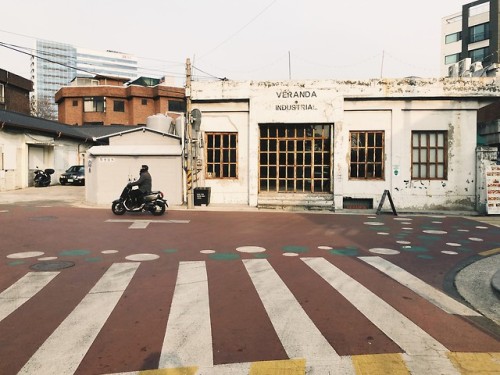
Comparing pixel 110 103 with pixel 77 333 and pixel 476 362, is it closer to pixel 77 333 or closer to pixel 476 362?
pixel 77 333

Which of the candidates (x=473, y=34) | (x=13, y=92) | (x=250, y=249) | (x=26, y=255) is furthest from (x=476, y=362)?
(x=473, y=34)

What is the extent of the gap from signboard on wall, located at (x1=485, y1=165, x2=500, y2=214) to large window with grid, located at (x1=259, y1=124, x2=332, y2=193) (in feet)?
21.1

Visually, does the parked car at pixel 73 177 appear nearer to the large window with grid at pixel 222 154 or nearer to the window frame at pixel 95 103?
the large window with grid at pixel 222 154

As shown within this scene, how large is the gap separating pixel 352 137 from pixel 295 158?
2.74 metres

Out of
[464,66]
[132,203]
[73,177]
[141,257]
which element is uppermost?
[464,66]

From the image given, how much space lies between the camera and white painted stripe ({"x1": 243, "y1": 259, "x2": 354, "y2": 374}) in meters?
3.67

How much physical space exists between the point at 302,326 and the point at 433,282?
305 cm

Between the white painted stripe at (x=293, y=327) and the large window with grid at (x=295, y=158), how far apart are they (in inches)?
482

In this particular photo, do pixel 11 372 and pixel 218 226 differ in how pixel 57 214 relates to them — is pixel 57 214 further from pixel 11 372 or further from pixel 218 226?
pixel 11 372

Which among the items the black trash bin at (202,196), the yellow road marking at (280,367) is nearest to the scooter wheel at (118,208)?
the black trash bin at (202,196)

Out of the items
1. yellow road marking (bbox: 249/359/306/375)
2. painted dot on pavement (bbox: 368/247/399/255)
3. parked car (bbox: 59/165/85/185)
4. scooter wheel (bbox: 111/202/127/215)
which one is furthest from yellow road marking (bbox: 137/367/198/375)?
parked car (bbox: 59/165/85/185)

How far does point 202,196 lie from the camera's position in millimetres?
17547

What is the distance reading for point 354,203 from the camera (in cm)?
1783

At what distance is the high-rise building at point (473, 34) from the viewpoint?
50.5 metres
